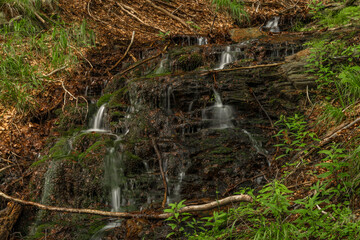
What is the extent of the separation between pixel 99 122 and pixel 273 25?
759 cm

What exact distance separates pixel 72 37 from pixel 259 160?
21.5 ft

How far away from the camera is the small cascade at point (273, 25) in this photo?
9.49m

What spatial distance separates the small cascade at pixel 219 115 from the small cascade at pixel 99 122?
7.22 feet

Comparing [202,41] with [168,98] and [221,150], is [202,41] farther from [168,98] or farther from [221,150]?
[221,150]

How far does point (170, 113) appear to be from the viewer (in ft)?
17.4

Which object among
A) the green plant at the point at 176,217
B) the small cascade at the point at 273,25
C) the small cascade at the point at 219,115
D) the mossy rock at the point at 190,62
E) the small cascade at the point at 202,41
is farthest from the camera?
the small cascade at the point at 273,25

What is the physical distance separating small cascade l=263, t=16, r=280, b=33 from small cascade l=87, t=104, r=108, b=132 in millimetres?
6942

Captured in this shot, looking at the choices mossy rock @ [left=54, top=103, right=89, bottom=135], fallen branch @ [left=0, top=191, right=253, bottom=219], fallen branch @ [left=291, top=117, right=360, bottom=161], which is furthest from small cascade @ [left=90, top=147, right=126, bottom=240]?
fallen branch @ [left=291, top=117, right=360, bottom=161]

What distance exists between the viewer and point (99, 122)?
576 centimetres

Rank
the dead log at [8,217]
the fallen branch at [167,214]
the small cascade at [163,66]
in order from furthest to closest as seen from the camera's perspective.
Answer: the small cascade at [163,66]
the dead log at [8,217]
the fallen branch at [167,214]

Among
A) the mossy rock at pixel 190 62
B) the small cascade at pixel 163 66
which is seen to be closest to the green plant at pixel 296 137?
the mossy rock at pixel 190 62

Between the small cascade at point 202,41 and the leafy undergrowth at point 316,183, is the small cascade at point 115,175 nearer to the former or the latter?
the leafy undergrowth at point 316,183

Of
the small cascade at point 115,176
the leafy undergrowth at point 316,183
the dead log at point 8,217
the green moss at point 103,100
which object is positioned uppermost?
the leafy undergrowth at point 316,183

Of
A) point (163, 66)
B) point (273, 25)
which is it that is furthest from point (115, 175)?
point (273, 25)
